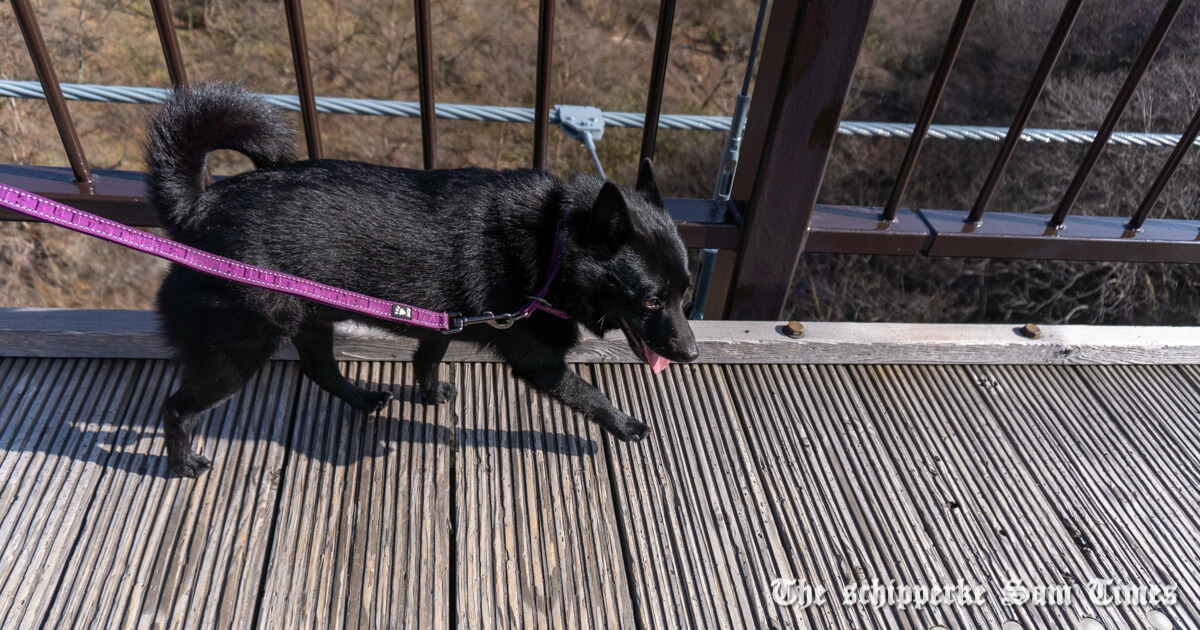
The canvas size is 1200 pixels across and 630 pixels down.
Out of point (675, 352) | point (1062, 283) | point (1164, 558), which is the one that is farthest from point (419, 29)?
point (1062, 283)

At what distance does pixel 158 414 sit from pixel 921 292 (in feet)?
42.6

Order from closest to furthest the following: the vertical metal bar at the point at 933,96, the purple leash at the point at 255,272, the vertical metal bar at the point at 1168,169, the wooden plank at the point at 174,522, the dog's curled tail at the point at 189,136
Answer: the purple leash at the point at 255,272 → the wooden plank at the point at 174,522 → the dog's curled tail at the point at 189,136 → the vertical metal bar at the point at 933,96 → the vertical metal bar at the point at 1168,169

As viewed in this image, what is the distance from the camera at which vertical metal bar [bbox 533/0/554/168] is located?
75.9 inches

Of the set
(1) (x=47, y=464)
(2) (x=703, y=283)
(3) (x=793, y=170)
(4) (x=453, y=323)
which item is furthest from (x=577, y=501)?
(1) (x=47, y=464)

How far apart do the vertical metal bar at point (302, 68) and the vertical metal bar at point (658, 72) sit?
0.91 metres

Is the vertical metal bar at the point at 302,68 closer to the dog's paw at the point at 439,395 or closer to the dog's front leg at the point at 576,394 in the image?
the dog's paw at the point at 439,395

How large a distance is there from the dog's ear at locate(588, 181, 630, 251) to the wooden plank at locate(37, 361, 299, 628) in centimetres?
95

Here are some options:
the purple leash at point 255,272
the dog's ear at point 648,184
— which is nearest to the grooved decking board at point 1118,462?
the dog's ear at point 648,184

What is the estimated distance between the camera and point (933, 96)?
2.17 m

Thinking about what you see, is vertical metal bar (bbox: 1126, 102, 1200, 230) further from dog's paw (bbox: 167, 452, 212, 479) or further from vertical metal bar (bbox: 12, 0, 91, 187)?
vertical metal bar (bbox: 12, 0, 91, 187)

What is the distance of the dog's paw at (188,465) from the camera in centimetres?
174

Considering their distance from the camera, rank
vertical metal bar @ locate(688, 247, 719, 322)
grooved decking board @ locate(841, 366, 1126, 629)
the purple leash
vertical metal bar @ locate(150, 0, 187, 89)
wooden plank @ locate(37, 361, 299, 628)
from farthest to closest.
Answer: vertical metal bar @ locate(688, 247, 719, 322) < vertical metal bar @ locate(150, 0, 187, 89) < grooved decking board @ locate(841, 366, 1126, 629) < wooden plank @ locate(37, 361, 299, 628) < the purple leash

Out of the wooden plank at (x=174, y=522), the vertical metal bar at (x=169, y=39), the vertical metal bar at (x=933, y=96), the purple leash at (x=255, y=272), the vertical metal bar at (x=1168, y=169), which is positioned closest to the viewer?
the purple leash at (x=255, y=272)

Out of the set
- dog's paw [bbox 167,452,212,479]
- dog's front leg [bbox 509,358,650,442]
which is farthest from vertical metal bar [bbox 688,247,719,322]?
dog's paw [bbox 167,452,212,479]
